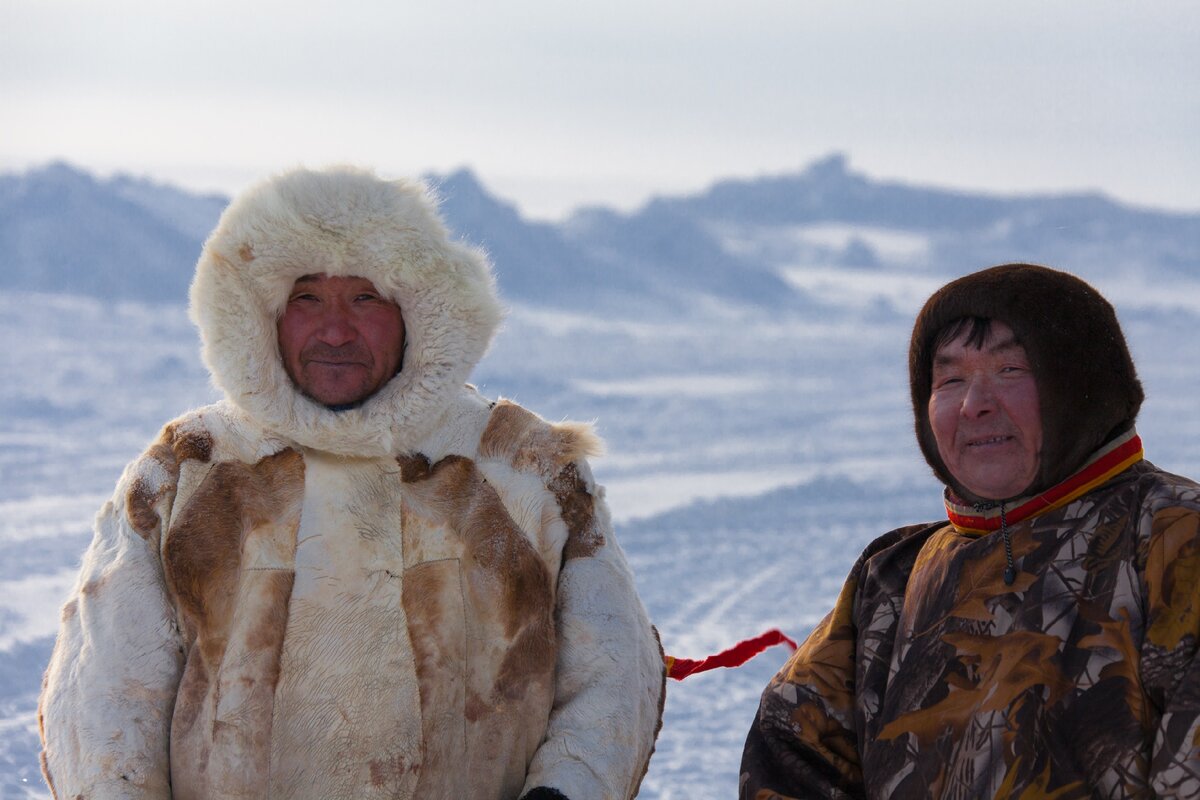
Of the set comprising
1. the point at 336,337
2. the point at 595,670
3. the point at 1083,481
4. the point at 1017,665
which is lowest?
the point at 595,670

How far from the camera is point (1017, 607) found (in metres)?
1.80

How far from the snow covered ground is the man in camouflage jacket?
2.18 m

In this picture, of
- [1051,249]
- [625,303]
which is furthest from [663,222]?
[1051,249]

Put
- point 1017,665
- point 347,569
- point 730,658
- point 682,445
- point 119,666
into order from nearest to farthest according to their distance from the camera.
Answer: point 1017,665
point 119,666
point 347,569
point 730,658
point 682,445

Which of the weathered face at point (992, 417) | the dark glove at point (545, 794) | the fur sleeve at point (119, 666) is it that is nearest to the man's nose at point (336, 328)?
the fur sleeve at point (119, 666)

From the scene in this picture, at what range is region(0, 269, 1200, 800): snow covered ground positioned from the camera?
5.20 m

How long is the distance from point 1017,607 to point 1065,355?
0.32 meters

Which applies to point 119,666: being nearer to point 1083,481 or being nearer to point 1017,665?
point 1017,665

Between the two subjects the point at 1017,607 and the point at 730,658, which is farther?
the point at 730,658

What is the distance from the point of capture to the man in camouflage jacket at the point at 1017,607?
1682 millimetres

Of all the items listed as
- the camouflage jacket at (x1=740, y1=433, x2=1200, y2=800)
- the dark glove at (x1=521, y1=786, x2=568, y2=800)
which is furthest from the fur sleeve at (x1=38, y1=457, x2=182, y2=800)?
the camouflage jacket at (x1=740, y1=433, x2=1200, y2=800)

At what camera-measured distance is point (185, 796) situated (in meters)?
2.16

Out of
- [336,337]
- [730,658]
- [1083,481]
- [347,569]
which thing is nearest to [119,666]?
[347,569]

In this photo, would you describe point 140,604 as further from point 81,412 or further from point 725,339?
point 725,339
